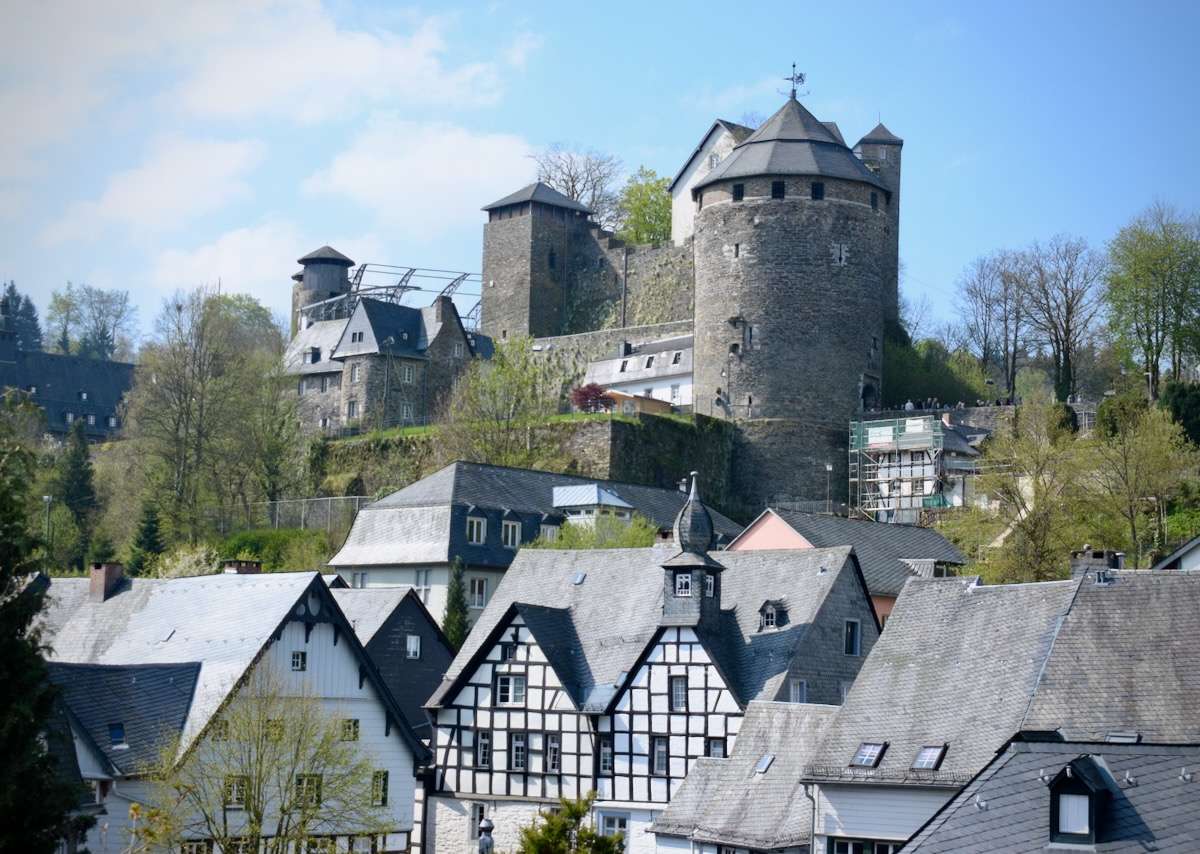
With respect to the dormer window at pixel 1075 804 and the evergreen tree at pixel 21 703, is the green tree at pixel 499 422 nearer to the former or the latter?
the evergreen tree at pixel 21 703

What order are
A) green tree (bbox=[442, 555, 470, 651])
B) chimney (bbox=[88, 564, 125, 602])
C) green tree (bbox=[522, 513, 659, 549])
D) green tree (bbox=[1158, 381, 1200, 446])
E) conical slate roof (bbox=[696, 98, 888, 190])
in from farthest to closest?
conical slate roof (bbox=[696, 98, 888, 190]) → green tree (bbox=[1158, 381, 1200, 446]) → green tree (bbox=[522, 513, 659, 549]) → green tree (bbox=[442, 555, 470, 651]) → chimney (bbox=[88, 564, 125, 602])

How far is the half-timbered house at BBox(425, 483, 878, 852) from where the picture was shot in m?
43.9

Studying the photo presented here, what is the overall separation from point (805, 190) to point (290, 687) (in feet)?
123

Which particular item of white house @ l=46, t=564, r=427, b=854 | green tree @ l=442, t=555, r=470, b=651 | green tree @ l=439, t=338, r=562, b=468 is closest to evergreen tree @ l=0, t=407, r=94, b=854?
white house @ l=46, t=564, r=427, b=854

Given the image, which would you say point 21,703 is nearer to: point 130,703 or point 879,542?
point 130,703

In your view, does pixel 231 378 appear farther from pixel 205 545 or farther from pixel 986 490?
pixel 986 490

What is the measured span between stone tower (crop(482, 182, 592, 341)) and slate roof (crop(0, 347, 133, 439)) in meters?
24.7

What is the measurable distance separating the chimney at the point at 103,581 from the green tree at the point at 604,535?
1357 cm

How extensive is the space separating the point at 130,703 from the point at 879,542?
78.5 ft

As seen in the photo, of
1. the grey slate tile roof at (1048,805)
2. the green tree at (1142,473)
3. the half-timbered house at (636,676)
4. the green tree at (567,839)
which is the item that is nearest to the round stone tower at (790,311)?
the green tree at (1142,473)

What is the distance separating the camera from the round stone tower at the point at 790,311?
73.9m

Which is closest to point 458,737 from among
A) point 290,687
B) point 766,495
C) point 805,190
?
point 290,687

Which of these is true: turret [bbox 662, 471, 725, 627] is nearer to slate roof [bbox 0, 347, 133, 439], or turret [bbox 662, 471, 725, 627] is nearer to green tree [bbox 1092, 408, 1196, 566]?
green tree [bbox 1092, 408, 1196, 566]

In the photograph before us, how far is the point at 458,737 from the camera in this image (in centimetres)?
4675
